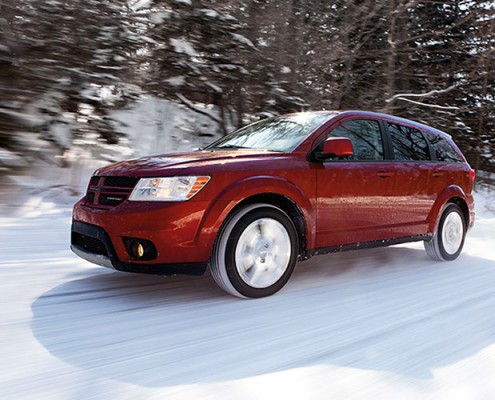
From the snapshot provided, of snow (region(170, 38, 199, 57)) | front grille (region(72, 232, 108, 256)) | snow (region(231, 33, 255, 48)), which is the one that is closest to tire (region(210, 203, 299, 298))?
front grille (region(72, 232, 108, 256))

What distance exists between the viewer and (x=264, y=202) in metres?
3.80

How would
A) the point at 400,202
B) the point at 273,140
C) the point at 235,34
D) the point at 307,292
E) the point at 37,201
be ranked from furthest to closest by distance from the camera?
1. the point at 235,34
2. the point at 37,201
3. the point at 400,202
4. the point at 273,140
5. the point at 307,292

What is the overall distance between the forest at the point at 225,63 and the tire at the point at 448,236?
209 inches

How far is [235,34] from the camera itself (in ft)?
32.4

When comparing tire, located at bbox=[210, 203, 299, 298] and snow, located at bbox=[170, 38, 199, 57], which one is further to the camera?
snow, located at bbox=[170, 38, 199, 57]

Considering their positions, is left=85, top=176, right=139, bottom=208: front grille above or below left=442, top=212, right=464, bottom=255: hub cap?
above

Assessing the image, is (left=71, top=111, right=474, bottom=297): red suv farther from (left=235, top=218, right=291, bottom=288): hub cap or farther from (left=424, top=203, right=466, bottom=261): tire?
(left=424, top=203, right=466, bottom=261): tire

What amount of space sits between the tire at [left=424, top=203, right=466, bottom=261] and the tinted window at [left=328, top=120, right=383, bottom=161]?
4.31 feet

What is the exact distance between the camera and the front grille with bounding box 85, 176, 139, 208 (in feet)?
11.4

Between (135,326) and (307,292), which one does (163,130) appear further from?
(135,326)

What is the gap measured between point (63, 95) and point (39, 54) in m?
0.68

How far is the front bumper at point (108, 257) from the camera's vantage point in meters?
3.35

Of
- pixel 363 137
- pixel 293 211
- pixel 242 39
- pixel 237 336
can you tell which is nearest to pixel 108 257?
pixel 237 336

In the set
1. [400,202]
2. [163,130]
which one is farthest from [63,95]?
[400,202]
